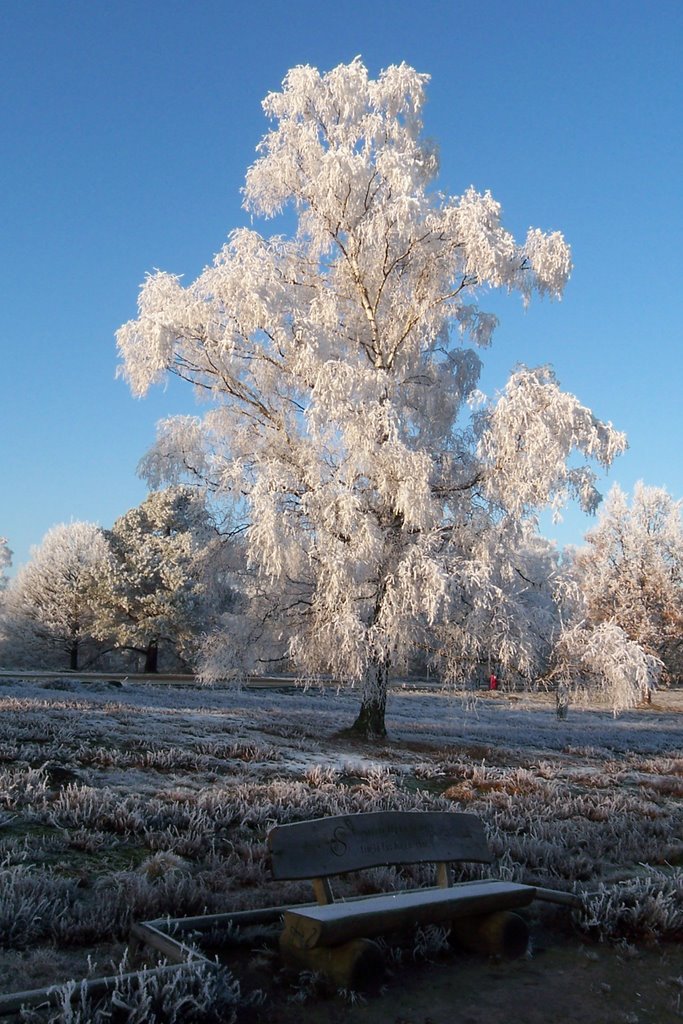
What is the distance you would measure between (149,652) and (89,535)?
1419cm

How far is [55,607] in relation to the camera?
160 ft

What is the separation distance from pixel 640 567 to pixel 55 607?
3472 centimetres

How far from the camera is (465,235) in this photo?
1541 centimetres

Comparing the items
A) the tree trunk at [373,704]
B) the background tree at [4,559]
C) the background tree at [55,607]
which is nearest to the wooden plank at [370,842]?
the tree trunk at [373,704]

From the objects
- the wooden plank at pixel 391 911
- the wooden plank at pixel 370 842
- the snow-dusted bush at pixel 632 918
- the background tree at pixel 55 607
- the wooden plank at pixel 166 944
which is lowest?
the snow-dusted bush at pixel 632 918

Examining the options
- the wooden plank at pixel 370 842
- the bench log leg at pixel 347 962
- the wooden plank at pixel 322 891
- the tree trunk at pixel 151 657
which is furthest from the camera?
the tree trunk at pixel 151 657

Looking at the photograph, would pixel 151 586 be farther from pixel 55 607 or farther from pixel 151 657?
pixel 55 607

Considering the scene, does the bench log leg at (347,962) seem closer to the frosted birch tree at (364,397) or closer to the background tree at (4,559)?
the frosted birch tree at (364,397)

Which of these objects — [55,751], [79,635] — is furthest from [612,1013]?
[79,635]

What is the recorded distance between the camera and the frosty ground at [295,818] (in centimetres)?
436

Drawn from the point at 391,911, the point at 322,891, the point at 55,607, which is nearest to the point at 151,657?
the point at 55,607

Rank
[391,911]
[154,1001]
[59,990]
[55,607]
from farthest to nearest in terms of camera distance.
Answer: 1. [55,607]
2. [391,911]
3. [154,1001]
4. [59,990]

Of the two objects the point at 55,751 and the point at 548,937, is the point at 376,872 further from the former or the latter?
the point at 55,751

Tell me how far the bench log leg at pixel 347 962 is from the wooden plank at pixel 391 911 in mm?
65
